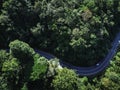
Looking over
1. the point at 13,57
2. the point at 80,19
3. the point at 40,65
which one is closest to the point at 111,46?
the point at 80,19

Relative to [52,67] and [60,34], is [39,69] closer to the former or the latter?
[52,67]

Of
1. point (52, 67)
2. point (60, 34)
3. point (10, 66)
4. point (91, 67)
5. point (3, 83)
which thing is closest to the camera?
point (10, 66)

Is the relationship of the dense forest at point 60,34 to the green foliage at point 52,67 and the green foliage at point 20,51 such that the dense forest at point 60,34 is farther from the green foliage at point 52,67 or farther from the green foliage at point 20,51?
the green foliage at point 20,51

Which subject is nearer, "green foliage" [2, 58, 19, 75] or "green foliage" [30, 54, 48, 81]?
"green foliage" [2, 58, 19, 75]

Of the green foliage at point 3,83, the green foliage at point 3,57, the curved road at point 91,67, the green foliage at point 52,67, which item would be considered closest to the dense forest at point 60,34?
the green foliage at point 52,67

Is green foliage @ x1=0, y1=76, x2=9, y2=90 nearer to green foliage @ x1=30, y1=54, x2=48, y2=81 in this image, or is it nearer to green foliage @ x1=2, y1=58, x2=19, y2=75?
green foliage @ x1=2, y1=58, x2=19, y2=75

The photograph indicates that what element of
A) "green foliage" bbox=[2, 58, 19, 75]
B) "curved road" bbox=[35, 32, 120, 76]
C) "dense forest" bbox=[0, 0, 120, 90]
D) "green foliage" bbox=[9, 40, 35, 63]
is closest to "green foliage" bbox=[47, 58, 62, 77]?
"dense forest" bbox=[0, 0, 120, 90]

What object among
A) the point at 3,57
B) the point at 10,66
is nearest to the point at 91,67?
the point at 10,66
